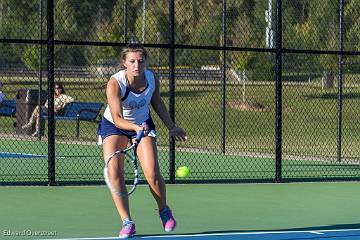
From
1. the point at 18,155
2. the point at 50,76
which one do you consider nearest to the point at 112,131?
the point at 50,76

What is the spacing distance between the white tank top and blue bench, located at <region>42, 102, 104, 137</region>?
37.2ft

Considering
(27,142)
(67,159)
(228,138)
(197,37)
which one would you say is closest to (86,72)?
(197,37)

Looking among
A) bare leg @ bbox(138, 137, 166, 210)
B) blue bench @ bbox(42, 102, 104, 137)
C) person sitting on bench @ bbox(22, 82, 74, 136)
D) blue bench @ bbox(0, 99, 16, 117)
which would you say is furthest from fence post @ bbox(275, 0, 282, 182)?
blue bench @ bbox(0, 99, 16, 117)

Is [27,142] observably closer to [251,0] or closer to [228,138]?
[228,138]

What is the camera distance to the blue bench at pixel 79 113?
2108 cm

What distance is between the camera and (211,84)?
100 ft

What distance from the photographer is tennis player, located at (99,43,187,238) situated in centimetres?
928

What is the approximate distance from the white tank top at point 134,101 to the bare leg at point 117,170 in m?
0.17

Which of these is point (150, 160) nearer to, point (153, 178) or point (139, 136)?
point (153, 178)

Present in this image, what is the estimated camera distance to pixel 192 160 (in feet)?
57.5

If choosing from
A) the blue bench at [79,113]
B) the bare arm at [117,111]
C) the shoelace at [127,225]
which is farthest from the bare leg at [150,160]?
the blue bench at [79,113]

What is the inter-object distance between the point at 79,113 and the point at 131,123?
39.0 feet

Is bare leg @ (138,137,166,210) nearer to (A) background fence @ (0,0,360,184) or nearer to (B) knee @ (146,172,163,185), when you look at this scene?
(B) knee @ (146,172,163,185)

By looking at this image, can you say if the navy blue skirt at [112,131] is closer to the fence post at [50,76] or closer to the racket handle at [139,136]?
the racket handle at [139,136]
